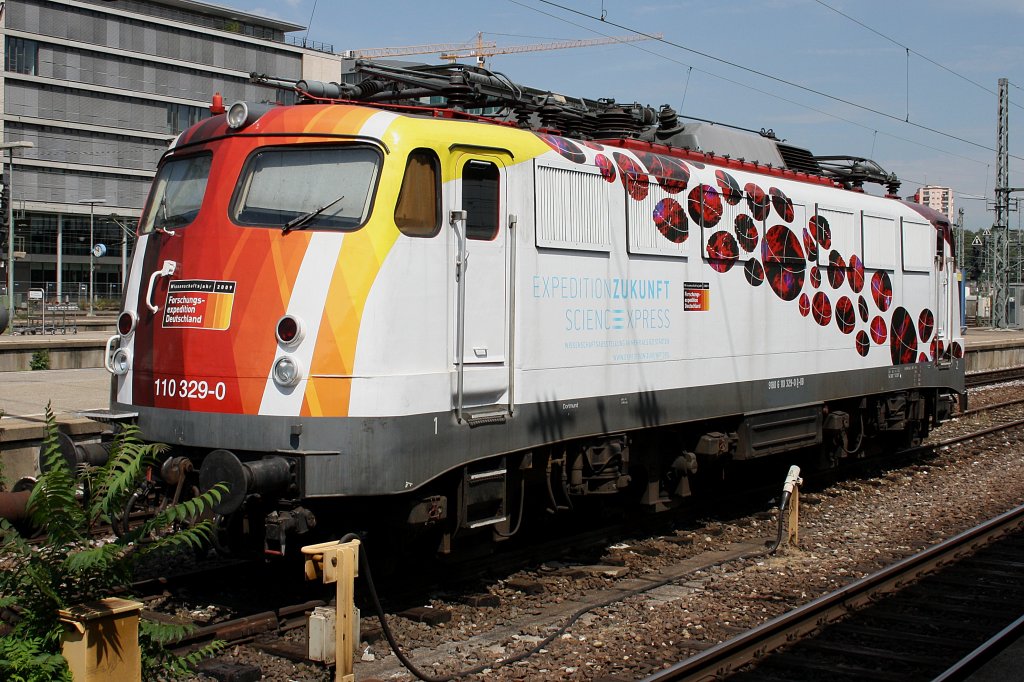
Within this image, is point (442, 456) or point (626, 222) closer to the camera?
point (442, 456)

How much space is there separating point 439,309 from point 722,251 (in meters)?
4.05

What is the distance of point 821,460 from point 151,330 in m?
8.98

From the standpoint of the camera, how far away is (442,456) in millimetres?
7754

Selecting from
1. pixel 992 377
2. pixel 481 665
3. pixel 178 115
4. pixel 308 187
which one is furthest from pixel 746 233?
pixel 178 115

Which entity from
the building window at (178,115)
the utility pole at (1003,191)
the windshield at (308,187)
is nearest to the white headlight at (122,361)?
the windshield at (308,187)

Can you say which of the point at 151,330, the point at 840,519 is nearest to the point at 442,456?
the point at 151,330

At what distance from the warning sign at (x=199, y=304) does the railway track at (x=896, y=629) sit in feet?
12.4

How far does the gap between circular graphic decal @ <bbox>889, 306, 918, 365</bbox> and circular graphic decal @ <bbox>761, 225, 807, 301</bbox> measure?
8.57ft

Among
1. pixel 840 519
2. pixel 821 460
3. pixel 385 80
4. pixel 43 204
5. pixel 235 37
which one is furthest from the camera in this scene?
pixel 235 37

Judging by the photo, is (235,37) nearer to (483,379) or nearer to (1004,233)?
(1004,233)

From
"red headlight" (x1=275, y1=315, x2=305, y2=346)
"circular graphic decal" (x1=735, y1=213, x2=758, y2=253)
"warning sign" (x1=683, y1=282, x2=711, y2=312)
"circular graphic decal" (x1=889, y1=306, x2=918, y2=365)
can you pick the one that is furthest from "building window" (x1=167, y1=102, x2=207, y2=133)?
"red headlight" (x1=275, y1=315, x2=305, y2=346)

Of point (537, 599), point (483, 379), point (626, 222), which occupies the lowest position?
point (537, 599)

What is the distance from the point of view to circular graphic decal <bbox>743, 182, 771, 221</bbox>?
11.3 meters

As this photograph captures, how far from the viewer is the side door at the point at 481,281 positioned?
314 inches
